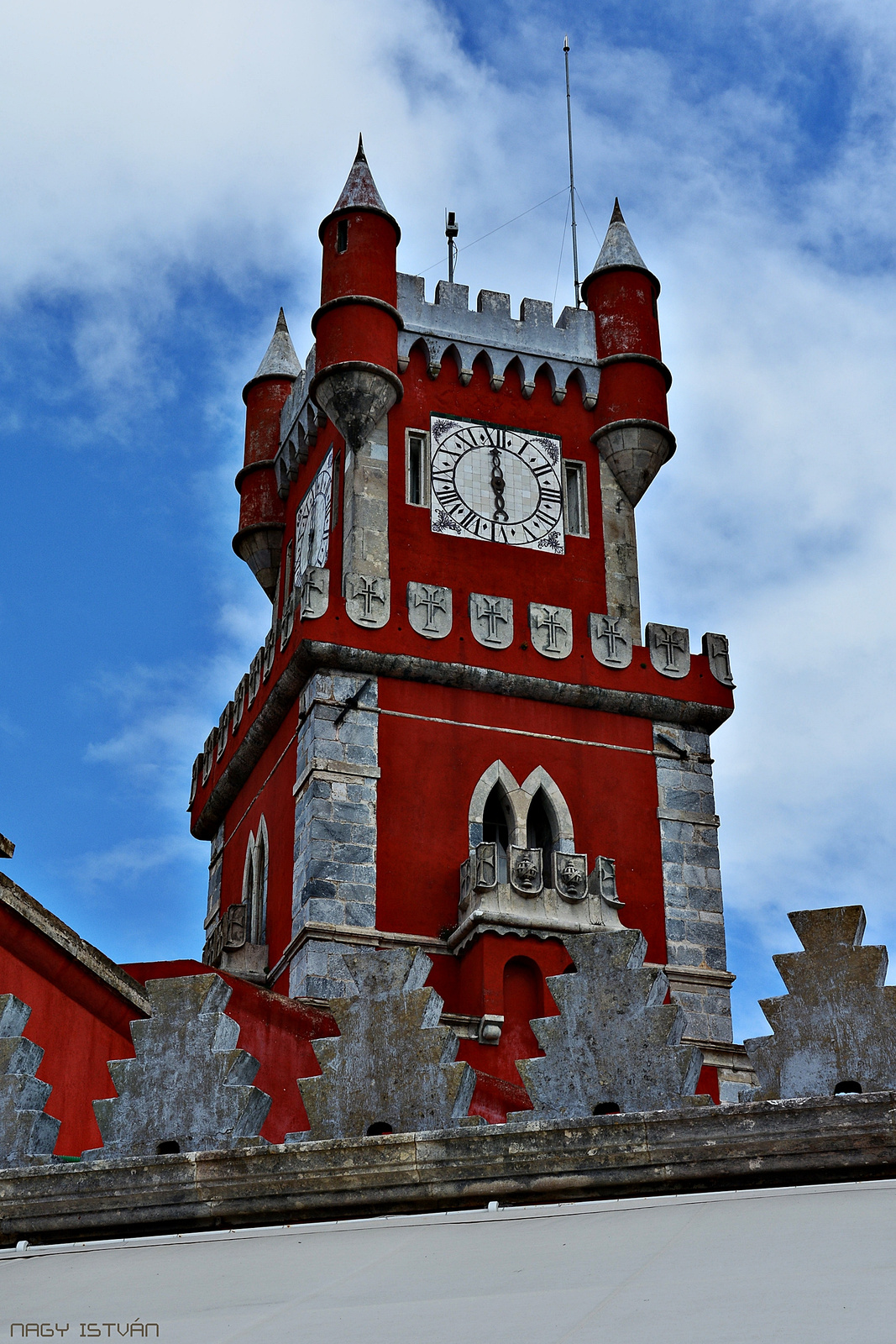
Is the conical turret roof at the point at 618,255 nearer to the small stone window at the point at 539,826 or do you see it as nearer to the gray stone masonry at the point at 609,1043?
the small stone window at the point at 539,826

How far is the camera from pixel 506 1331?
521 centimetres

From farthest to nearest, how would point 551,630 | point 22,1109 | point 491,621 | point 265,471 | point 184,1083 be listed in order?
point 265,471 < point 551,630 < point 491,621 < point 22,1109 < point 184,1083

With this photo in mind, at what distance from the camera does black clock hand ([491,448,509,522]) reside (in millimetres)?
23609

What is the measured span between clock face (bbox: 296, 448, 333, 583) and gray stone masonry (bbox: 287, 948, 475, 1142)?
48.2 ft

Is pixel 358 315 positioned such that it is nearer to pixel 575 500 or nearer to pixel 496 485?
pixel 496 485

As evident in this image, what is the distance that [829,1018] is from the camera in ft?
27.1

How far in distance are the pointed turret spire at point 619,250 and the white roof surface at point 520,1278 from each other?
791 inches

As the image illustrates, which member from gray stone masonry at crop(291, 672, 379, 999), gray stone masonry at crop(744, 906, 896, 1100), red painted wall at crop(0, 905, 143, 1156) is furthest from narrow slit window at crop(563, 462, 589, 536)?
gray stone masonry at crop(744, 906, 896, 1100)

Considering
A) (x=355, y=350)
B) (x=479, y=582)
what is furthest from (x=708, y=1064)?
(x=355, y=350)

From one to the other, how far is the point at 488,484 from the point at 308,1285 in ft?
59.5

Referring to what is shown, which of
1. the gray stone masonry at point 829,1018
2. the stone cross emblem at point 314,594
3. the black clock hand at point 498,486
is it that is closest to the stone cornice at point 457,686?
the stone cross emblem at point 314,594

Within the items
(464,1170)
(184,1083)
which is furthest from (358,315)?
(464,1170)

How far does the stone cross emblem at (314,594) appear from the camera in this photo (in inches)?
840

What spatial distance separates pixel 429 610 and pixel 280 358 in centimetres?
808
